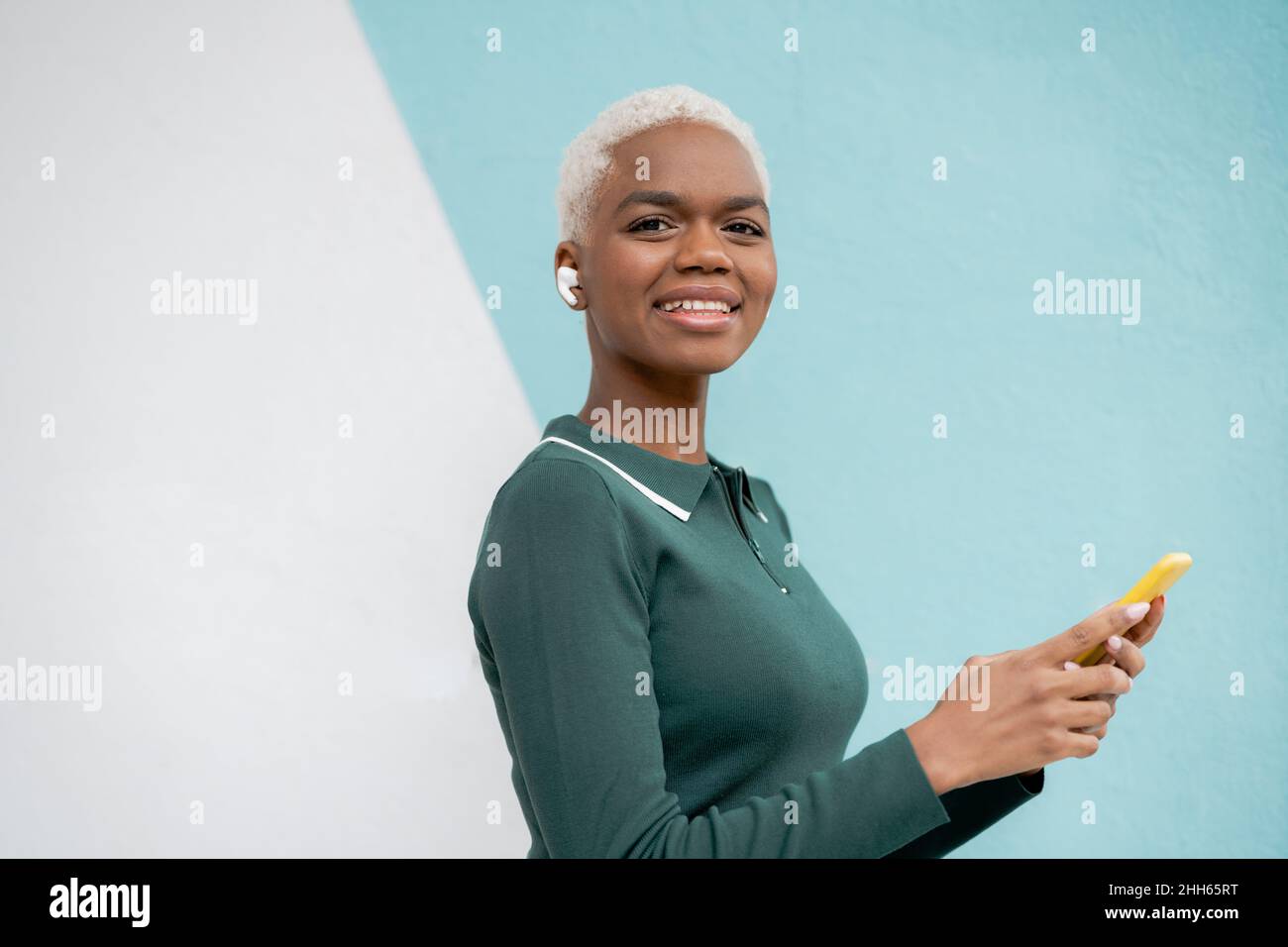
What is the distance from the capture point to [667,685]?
0.94 m

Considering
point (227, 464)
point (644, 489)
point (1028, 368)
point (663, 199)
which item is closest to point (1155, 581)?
point (644, 489)

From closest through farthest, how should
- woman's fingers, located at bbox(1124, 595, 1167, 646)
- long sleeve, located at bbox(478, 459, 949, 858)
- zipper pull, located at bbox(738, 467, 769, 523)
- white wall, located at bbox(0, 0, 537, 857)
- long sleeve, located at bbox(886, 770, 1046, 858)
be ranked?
long sleeve, located at bbox(478, 459, 949, 858) → woman's fingers, located at bbox(1124, 595, 1167, 646) → long sleeve, located at bbox(886, 770, 1046, 858) → zipper pull, located at bbox(738, 467, 769, 523) → white wall, located at bbox(0, 0, 537, 857)

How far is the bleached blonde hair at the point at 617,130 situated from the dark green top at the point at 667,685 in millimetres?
228

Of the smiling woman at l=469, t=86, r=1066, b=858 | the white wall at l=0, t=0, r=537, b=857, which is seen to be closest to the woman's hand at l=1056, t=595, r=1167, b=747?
the smiling woman at l=469, t=86, r=1066, b=858

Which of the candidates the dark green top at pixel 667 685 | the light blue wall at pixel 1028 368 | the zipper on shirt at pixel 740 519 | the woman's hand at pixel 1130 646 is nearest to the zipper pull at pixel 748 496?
the zipper on shirt at pixel 740 519

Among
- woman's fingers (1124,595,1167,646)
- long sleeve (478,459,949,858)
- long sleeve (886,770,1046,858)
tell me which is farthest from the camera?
long sleeve (886,770,1046,858)

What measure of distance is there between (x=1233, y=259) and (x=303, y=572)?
1.54 metres

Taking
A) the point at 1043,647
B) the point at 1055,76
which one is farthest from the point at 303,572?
the point at 1055,76

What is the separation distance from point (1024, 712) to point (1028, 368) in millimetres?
1091

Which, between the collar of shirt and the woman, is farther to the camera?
the collar of shirt

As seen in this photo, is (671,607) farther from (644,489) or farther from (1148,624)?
(1148,624)

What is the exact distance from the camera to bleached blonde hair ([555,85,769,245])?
1113 mm

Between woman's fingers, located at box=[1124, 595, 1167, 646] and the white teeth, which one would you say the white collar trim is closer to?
the white teeth
